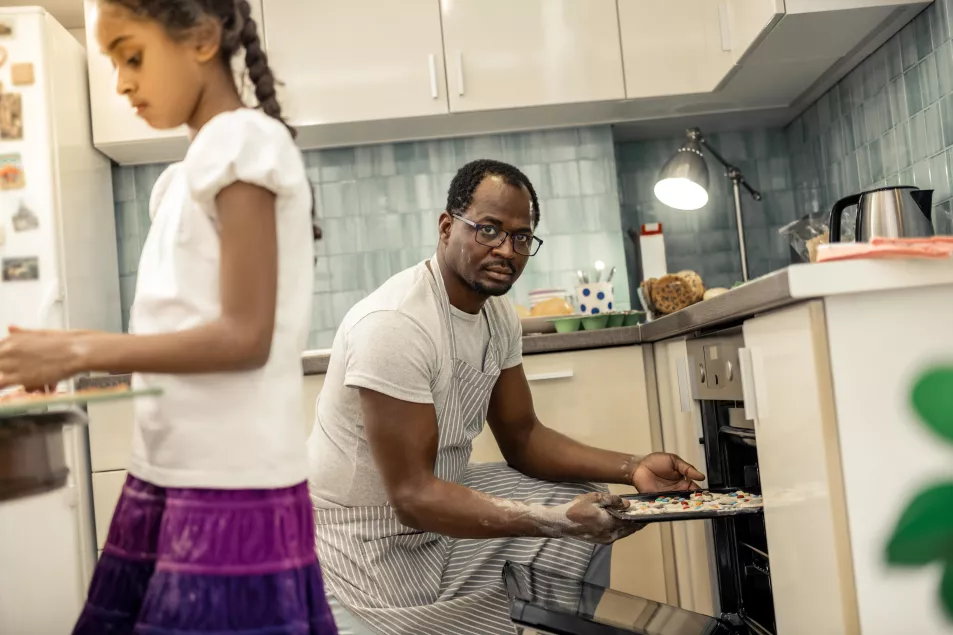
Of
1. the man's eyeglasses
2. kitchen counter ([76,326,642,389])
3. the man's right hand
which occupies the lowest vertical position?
the man's right hand

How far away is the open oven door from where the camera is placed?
4.45ft

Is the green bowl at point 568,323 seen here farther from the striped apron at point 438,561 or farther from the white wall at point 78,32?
the white wall at point 78,32

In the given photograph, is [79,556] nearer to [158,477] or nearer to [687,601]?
[687,601]

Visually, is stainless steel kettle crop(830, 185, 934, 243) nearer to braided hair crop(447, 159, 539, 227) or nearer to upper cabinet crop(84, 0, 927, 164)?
braided hair crop(447, 159, 539, 227)

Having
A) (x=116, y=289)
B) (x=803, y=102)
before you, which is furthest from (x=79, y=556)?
(x=803, y=102)

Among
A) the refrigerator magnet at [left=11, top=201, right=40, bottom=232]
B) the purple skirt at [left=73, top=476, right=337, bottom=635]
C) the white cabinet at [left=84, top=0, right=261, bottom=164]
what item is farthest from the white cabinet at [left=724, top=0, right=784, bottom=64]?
the refrigerator magnet at [left=11, top=201, right=40, bottom=232]

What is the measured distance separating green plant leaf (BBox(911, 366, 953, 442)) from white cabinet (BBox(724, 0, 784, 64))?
1291 mm

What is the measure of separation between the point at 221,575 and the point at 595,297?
2214 mm

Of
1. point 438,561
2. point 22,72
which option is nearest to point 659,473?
point 438,561

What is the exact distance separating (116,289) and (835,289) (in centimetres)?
258

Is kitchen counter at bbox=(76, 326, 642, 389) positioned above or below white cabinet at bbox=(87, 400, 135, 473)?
above

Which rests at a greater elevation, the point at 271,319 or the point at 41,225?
the point at 41,225

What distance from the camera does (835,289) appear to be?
1.11 meters

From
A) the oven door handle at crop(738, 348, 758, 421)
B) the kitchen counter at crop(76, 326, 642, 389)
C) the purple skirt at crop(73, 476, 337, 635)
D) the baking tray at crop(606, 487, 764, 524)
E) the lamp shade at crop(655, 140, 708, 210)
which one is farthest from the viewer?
the lamp shade at crop(655, 140, 708, 210)
